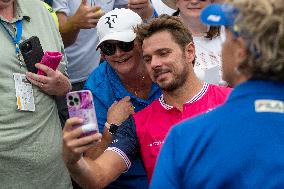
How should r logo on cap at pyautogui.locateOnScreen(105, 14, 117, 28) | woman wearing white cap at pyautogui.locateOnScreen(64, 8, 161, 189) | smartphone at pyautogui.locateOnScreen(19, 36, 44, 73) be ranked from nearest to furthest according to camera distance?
smartphone at pyautogui.locateOnScreen(19, 36, 44, 73) < woman wearing white cap at pyautogui.locateOnScreen(64, 8, 161, 189) < r logo on cap at pyautogui.locateOnScreen(105, 14, 117, 28)

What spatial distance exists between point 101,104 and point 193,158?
192 centimetres

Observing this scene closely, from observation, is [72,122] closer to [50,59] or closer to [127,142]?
[127,142]

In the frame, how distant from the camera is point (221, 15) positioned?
177 cm

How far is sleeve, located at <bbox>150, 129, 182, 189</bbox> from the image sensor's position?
175 cm

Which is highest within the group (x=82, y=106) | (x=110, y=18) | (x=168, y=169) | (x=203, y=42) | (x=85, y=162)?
(x=168, y=169)

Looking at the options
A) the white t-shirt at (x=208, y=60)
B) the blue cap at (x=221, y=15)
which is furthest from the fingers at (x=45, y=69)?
the blue cap at (x=221, y=15)

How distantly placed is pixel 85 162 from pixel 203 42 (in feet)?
5.30

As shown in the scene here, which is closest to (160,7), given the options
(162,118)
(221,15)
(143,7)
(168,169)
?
(143,7)

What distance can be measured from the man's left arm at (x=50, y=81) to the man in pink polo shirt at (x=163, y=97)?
520 mm

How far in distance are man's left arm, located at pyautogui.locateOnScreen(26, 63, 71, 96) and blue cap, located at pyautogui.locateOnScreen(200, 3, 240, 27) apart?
1.66 m

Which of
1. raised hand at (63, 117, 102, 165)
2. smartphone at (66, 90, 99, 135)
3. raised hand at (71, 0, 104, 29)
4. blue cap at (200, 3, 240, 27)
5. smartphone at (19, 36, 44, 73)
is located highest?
blue cap at (200, 3, 240, 27)

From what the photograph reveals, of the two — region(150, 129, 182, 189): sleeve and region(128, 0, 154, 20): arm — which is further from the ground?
region(150, 129, 182, 189): sleeve

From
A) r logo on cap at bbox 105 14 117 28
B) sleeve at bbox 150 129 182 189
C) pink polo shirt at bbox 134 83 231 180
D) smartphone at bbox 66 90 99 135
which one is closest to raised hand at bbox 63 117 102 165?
smartphone at bbox 66 90 99 135

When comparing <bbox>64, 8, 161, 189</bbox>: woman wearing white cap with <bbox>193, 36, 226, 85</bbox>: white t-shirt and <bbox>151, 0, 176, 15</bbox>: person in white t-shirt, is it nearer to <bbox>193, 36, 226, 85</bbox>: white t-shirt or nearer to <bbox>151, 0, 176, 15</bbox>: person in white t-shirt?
<bbox>193, 36, 226, 85</bbox>: white t-shirt
